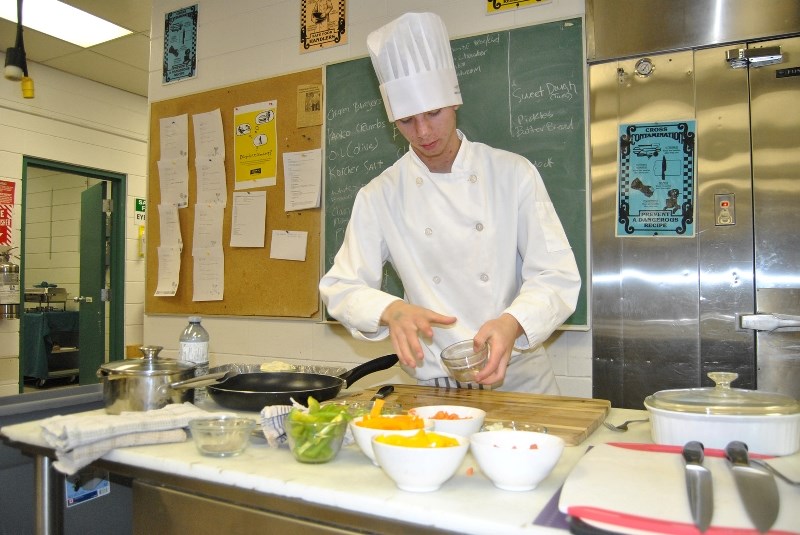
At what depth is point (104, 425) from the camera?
1.21 metres

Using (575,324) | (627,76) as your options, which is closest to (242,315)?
(575,324)

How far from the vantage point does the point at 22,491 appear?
1634mm

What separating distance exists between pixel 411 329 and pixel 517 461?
0.69m

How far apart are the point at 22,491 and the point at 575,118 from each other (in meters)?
2.51

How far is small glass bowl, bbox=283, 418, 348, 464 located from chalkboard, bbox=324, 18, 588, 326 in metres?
1.92

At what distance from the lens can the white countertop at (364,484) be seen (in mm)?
854

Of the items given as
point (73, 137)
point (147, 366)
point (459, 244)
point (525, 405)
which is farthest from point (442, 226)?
point (73, 137)

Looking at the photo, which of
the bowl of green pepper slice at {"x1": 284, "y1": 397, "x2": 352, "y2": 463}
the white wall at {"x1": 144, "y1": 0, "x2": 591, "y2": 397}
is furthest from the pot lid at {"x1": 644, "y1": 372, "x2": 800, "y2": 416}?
the white wall at {"x1": 144, "y1": 0, "x2": 591, "y2": 397}

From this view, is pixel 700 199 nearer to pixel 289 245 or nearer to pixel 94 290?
pixel 289 245

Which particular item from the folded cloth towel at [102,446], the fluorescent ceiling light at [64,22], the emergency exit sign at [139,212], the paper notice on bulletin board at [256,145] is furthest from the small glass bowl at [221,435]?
the emergency exit sign at [139,212]

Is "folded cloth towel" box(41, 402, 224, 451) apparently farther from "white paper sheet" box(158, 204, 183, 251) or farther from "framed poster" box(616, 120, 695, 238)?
"white paper sheet" box(158, 204, 183, 251)

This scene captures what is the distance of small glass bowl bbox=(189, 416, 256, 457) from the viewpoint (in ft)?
3.77

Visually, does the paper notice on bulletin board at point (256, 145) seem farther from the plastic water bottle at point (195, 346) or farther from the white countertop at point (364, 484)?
the white countertop at point (364, 484)

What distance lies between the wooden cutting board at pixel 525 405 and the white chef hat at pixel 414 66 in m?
0.89
